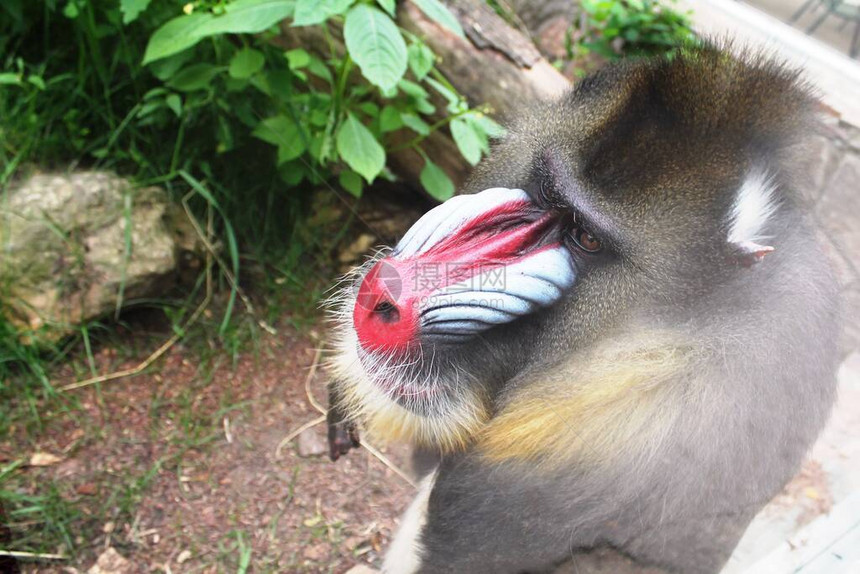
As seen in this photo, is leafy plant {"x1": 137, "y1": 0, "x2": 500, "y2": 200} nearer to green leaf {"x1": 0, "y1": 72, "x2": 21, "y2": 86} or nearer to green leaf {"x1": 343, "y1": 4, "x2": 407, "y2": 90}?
green leaf {"x1": 343, "y1": 4, "x2": 407, "y2": 90}

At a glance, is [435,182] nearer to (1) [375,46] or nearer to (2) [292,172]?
(2) [292,172]

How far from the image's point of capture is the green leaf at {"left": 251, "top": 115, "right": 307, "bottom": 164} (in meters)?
3.01

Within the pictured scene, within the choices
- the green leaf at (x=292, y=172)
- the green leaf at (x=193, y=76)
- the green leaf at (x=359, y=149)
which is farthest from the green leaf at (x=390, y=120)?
the green leaf at (x=193, y=76)

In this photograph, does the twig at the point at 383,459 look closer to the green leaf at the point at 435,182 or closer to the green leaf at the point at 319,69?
the green leaf at the point at 435,182

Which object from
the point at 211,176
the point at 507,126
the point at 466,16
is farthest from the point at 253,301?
the point at 507,126

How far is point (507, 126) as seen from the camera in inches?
81.0

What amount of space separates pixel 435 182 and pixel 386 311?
1.56m

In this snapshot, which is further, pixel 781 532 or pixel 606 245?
pixel 606 245

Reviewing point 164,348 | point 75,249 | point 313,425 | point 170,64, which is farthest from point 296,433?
point 170,64

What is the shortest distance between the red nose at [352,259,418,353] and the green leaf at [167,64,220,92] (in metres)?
1.76

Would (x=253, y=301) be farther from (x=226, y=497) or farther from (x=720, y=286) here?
(x=720, y=286)

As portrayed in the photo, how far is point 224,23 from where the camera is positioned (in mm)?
2486

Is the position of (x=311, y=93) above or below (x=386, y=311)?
below

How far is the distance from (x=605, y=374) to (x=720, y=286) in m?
0.29
